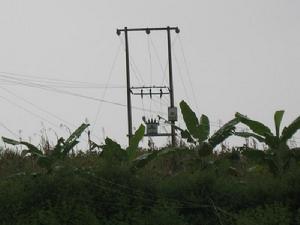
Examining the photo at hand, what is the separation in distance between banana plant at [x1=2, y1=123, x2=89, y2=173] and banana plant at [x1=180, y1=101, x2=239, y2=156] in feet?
6.61

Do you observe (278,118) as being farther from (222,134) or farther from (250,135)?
(222,134)

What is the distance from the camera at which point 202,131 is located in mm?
12289

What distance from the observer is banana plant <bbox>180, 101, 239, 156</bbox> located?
1217 cm

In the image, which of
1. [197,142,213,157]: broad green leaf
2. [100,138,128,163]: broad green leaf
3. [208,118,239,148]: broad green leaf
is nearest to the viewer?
[100,138,128,163]: broad green leaf

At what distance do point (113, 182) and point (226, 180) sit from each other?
1.93 m

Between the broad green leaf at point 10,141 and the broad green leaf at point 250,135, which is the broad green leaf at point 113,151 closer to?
the broad green leaf at point 10,141

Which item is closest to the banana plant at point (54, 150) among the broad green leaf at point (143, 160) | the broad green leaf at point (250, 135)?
the broad green leaf at point (143, 160)

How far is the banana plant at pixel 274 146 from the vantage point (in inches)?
463

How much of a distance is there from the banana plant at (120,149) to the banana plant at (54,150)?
0.94 meters

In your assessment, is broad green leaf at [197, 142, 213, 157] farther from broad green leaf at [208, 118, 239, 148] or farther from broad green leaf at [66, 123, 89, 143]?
broad green leaf at [66, 123, 89, 143]

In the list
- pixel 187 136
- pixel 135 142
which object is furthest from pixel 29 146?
pixel 187 136

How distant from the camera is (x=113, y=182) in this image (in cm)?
1048

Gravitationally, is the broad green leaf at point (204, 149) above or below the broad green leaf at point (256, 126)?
below

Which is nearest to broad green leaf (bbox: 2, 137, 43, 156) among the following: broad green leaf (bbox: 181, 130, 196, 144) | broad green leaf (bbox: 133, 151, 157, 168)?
broad green leaf (bbox: 133, 151, 157, 168)
